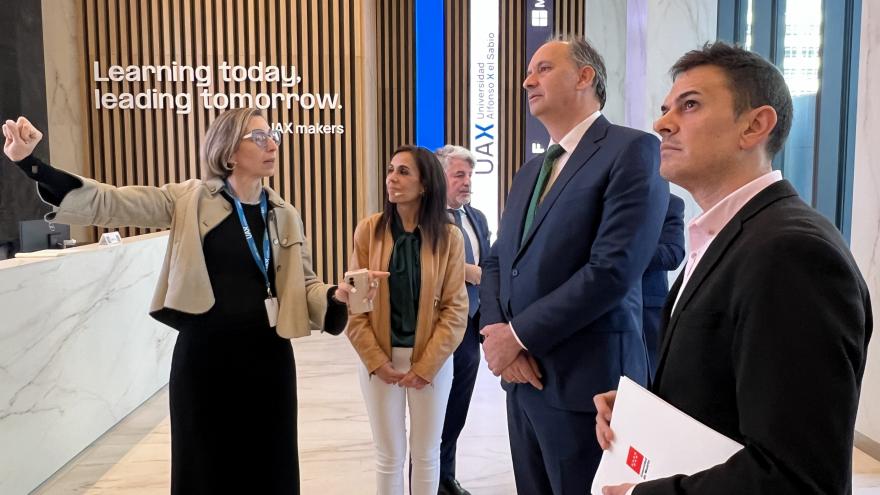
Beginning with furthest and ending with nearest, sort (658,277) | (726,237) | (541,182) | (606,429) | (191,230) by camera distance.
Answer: (658,277)
(191,230)
(541,182)
(606,429)
(726,237)

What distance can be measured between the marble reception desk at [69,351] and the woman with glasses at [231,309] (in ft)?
3.84

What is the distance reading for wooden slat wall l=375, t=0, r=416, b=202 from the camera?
28.6 feet

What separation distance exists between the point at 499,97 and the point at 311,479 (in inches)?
245

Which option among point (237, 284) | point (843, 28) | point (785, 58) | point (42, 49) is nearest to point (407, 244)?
point (237, 284)

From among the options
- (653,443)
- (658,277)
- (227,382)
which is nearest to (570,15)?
(658,277)

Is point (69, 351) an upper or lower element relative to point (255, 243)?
lower

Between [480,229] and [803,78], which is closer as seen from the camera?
[480,229]

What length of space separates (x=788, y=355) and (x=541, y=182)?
126 cm

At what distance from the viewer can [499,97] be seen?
8828 mm

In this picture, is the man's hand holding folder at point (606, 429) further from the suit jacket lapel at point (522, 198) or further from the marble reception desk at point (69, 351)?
the marble reception desk at point (69, 351)

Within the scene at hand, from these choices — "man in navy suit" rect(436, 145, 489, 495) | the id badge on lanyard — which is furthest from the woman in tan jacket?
"man in navy suit" rect(436, 145, 489, 495)

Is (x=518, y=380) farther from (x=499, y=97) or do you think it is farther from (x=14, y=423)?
(x=499, y=97)

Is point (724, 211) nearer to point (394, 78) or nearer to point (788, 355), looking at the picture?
point (788, 355)

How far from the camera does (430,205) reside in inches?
114
